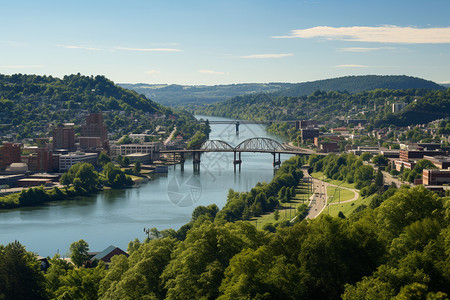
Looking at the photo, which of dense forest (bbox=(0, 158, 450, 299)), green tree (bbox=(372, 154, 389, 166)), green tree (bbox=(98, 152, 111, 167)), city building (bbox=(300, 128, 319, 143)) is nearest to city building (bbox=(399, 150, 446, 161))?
green tree (bbox=(372, 154, 389, 166))

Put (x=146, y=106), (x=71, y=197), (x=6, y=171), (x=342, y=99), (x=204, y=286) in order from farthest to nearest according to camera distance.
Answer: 1. (x=342, y=99)
2. (x=146, y=106)
3. (x=6, y=171)
4. (x=71, y=197)
5. (x=204, y=286)

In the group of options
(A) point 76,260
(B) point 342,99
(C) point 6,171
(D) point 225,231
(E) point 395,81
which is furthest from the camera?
(E) point 395,81

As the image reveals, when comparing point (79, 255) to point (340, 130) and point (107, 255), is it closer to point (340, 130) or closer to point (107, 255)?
point (107, 255)

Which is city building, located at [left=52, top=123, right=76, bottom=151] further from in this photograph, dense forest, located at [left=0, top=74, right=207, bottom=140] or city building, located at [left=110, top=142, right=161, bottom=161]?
dense forest, located at [left=0, top=74, right=207, bottom=140]

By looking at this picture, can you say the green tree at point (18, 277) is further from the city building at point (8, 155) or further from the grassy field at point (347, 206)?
the city building at point (8, 155)

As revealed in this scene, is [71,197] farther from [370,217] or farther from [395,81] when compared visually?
[395,81]

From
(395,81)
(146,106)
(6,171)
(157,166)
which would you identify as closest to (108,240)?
(6,171)

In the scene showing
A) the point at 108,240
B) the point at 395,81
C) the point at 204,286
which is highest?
the point at 395,81

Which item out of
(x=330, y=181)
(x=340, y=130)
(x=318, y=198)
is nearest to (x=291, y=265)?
(x=318, y=198)

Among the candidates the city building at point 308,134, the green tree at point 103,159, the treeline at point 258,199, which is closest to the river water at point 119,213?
the treeline at point 258,199
